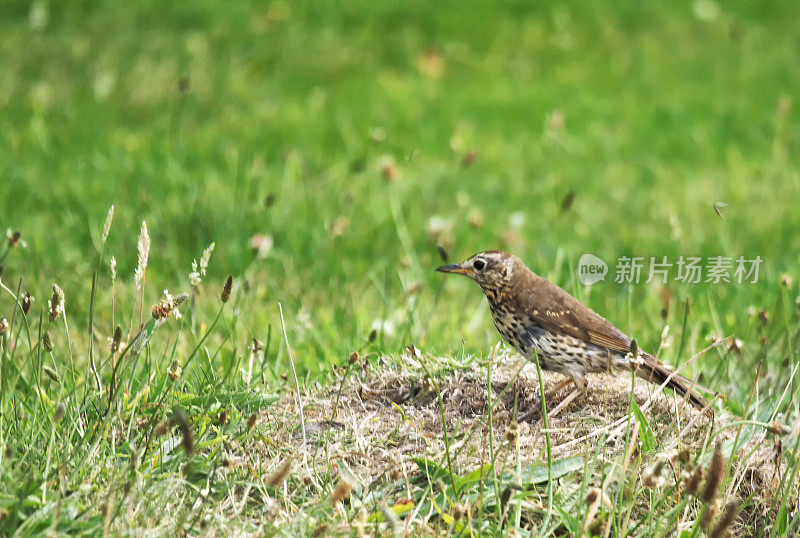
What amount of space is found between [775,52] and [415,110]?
5036 mm

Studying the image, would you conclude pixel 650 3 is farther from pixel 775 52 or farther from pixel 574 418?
pixel 574 418

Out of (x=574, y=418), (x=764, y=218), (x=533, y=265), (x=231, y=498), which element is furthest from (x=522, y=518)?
(x=764, y=218)

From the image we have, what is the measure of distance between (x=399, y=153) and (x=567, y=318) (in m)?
4.46

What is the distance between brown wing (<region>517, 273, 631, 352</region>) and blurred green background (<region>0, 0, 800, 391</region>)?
27 centimetres

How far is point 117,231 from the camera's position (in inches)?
250

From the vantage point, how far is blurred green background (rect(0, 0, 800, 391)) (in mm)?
5734

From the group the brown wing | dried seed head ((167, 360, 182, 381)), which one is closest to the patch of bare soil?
the brown wing

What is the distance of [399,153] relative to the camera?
28.0ft

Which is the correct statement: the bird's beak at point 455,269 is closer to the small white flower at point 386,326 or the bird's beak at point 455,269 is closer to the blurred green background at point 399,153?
the blurred green background at point 399,153

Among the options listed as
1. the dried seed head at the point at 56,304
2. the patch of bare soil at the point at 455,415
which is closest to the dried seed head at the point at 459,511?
the patch of bare soil at the point at 455,415

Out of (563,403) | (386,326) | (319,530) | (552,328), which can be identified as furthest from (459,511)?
(386,326)

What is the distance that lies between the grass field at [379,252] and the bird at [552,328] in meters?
0.12

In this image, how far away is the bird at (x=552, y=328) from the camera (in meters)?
4.15

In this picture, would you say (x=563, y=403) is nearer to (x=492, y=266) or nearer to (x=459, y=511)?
(x=492, y=266)
